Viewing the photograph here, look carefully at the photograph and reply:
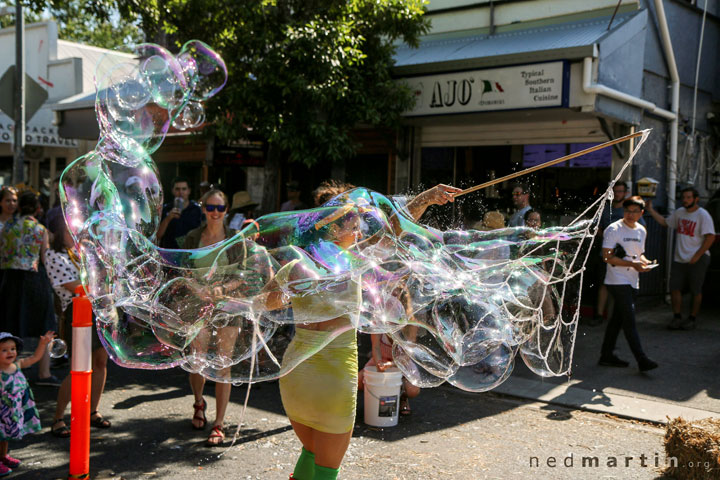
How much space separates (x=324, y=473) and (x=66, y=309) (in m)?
3.71

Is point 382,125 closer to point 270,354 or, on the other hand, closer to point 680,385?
point 680,385

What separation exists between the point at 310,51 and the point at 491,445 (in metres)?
6.36

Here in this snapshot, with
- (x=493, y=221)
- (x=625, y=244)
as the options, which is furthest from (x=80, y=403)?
(x=625, y=244)

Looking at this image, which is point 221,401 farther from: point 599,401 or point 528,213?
point 599,401

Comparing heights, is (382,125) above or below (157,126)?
above

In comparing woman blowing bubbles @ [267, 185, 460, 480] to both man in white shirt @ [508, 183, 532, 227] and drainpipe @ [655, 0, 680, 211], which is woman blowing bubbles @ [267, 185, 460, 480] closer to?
man in white shirt @ [508, 183, 532, 227]

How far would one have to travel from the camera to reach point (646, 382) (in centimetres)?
687

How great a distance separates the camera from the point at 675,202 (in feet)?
36.8

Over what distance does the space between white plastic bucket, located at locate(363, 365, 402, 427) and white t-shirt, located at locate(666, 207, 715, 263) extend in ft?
17.8

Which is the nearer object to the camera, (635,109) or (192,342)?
(192,342)

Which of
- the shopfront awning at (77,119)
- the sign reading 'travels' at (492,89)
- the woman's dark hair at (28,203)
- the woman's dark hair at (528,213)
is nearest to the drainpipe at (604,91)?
the sign reading 'travels' at (492,89)

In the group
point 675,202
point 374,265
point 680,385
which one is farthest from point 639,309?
point 374,265

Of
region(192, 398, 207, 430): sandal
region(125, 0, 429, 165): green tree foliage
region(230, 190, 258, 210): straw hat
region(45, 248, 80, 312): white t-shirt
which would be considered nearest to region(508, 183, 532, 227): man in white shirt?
region(192, 398, 207, 430): sandal

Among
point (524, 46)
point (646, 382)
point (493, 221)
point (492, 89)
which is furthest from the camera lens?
point (524, 46)
